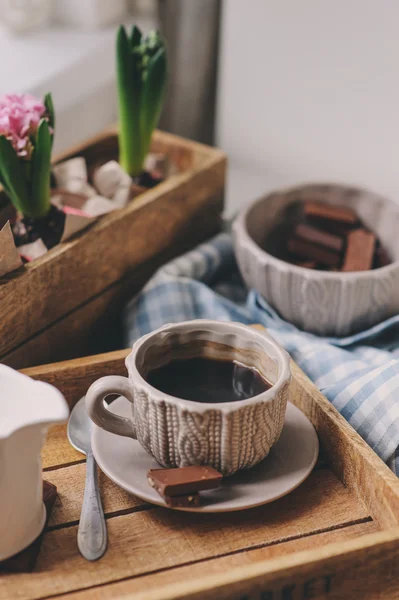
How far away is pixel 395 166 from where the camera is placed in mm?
1085

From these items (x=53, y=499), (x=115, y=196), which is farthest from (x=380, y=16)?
(x=53, y=499)

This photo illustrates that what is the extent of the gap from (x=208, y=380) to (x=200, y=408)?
8cm

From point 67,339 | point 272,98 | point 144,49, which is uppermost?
point 144,49

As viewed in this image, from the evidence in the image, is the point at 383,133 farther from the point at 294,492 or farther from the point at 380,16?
the point at 294,492

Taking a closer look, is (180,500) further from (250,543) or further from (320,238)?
(320,238)

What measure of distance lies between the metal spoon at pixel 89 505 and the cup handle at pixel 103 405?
0.16 ft

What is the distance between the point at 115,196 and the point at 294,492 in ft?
1.55

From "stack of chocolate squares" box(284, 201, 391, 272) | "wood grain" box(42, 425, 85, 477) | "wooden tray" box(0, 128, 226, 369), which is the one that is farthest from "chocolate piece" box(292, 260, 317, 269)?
"wood grain" box(42, 425, 85, 477)

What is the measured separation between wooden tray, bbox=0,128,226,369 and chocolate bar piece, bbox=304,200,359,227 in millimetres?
146

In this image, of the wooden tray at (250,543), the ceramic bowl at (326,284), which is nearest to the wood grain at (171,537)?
the wooden tray at (250,543)

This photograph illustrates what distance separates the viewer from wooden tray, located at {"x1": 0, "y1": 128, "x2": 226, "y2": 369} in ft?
2.42

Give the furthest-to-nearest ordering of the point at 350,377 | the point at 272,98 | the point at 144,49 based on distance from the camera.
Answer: the point at 272,98 < the point at 144,49 < the point at 350,377

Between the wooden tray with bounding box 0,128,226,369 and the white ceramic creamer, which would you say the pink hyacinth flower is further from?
the white ceramic creamer

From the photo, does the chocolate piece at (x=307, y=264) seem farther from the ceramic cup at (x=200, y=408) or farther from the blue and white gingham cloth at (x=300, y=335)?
the ceramic cup at (x=200, y=408)
